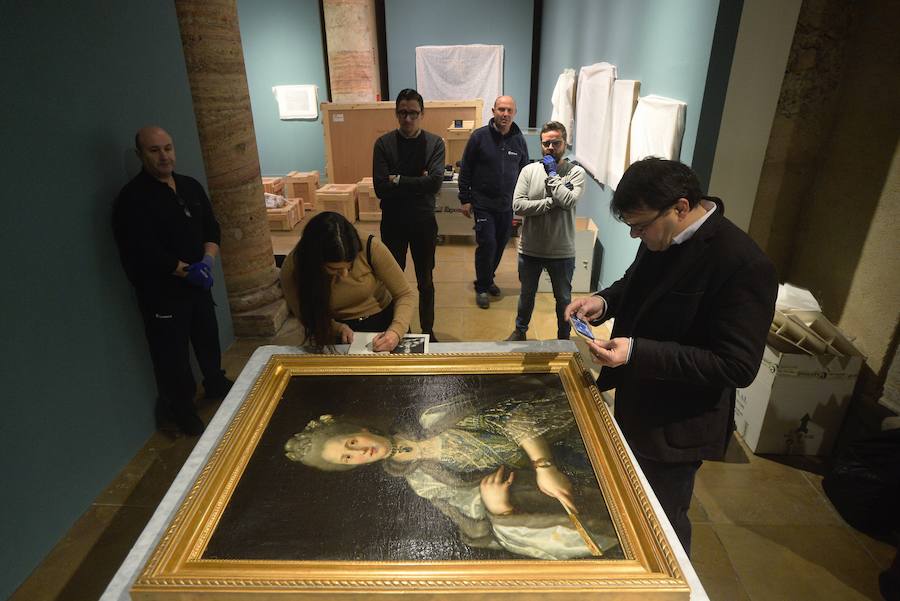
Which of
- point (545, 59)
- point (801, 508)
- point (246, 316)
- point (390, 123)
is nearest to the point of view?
point (801, 508)

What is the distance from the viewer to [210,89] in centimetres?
400

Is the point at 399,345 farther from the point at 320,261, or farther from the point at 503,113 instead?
the point at 503,113

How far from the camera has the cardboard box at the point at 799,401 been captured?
2816 mm

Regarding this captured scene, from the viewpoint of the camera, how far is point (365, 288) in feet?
8.02

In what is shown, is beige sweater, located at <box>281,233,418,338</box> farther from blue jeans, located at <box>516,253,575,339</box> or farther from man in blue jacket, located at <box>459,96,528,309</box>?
man in blue jacket, located at <box>459,96,528,309</box>

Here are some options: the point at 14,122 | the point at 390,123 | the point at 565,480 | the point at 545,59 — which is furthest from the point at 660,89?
the point at 545,59

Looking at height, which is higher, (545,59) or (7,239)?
(545,59)

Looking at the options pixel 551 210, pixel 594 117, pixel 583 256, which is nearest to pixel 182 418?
pixel 551 210

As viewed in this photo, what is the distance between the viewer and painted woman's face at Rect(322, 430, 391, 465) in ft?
4.91

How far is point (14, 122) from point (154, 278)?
3.06 feet

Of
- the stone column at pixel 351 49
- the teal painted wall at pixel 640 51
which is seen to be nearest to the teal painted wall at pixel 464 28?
the stone column at pixel 351 49

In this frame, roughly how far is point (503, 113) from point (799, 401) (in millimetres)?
2863

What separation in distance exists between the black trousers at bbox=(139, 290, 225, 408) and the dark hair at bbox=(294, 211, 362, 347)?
3.99 feet

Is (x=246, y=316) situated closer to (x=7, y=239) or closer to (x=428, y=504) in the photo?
(x=7, y=239)
